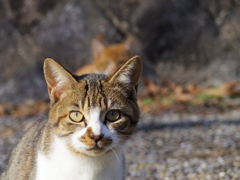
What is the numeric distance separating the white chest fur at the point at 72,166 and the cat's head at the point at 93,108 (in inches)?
3.2

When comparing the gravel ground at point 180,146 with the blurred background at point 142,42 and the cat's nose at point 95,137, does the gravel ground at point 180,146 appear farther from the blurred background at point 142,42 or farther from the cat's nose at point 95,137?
the blurred background at point 142,42

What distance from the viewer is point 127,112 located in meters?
2.82

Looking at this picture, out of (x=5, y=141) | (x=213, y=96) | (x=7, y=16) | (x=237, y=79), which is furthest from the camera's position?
(x=7, y=16)

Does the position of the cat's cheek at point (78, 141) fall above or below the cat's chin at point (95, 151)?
above

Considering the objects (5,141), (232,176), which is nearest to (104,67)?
(5,141)

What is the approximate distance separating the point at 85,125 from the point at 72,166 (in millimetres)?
321

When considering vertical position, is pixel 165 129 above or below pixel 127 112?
below

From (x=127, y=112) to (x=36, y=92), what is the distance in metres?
5.23

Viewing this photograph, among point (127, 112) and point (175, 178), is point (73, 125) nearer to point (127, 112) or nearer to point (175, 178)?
point (127, 112)

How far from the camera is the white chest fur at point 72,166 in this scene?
2.81 metres

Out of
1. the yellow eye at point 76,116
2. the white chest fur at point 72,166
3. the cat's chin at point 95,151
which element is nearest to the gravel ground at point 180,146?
the white chest fur at point 72,166

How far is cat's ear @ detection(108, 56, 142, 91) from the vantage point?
2873 millimetres

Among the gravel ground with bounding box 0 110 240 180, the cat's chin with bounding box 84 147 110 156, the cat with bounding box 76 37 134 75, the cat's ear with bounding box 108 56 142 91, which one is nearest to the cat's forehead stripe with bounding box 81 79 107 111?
the cat's ear with bounding box 108 56 142 91

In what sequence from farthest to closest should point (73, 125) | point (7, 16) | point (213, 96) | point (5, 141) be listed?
point (7, 16) < point (213, 96) < point (5, 141) < point (73, 125)
